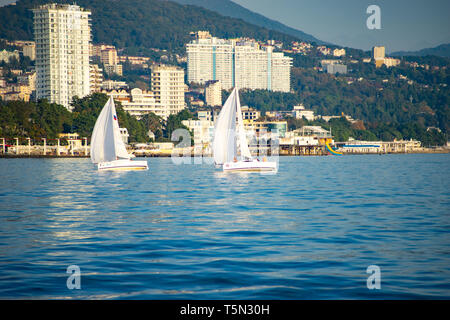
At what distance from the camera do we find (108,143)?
3019 inches

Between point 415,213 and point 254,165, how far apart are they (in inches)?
1492

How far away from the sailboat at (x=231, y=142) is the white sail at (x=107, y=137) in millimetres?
14966

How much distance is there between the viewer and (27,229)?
2602 cm

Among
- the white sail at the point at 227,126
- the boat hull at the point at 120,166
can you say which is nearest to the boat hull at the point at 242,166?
the white sail at the point at 227,126

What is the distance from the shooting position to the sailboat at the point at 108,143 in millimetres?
75375

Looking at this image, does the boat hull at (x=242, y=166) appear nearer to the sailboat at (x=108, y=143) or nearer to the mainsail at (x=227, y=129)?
the mainsail at (x=227, y=129)

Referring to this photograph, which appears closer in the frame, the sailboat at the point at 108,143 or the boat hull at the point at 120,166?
the sailboat at the point at 108,143

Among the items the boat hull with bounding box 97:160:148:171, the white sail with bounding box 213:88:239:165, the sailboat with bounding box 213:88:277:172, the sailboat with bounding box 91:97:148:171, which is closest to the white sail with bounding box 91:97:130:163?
the sailboat with bounding box 91:97:148:171

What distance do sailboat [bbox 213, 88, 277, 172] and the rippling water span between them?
933 inches

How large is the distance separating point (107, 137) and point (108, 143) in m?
0.87

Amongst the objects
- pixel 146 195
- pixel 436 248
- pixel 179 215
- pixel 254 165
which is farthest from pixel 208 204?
pixel 254 165

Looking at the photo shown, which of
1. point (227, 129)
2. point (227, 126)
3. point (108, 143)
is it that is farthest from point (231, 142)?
point (108, 143)

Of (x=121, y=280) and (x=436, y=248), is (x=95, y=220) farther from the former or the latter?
(x=436, y=248)

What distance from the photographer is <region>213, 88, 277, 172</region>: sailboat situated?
6412 centimetres
